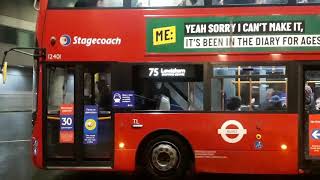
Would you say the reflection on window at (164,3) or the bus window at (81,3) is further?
the bus window at (81,3)

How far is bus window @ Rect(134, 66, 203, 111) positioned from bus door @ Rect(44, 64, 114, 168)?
0.58 meters

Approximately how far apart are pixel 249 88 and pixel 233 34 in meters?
0.96

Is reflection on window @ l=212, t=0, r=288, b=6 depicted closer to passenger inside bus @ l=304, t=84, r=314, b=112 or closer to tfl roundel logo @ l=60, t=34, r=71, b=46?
passenger inside bus @ l=304, t=84, r=314, b=112

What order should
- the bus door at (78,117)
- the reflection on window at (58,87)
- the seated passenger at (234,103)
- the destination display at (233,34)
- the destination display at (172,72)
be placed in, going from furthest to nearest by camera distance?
the reflection on window at (58,87) < the bus door at (78,117) < the destination display at (172,72) < the seated passenger at (234,103) < the destination display at (233,34)

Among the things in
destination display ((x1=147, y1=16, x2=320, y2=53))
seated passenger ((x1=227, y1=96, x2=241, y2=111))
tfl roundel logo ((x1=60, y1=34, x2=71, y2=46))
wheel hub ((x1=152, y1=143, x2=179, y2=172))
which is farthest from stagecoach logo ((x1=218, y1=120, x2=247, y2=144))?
tfl roundel logo ((x1=60, y1=34, x2=71, y2=46))

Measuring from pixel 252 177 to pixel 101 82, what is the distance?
11.3ft

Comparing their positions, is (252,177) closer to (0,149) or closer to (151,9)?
(151,9)

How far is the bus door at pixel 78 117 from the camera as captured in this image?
920 centimetres

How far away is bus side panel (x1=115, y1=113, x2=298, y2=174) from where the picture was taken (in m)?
8.80

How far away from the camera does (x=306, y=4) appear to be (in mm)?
8812

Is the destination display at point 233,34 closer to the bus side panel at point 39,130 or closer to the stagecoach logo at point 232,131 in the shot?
the stagecoach logo at point 232,131

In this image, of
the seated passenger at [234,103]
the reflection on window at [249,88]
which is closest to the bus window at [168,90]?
the reflection on window at [249,88]

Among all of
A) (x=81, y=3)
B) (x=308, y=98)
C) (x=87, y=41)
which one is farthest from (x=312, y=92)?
(x=81, y=3)

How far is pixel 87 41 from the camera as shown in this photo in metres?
9.24
